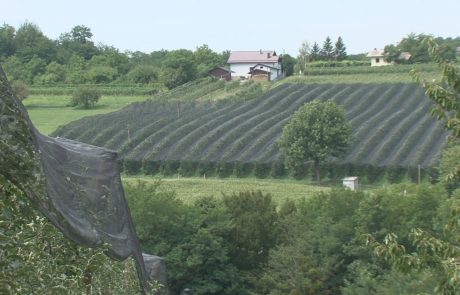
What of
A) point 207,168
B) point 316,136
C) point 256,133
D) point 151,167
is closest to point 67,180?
point 316,136

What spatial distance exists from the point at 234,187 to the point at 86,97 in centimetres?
2679

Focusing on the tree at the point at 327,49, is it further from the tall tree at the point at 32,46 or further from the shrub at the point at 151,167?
the shrub at the point at 151,167

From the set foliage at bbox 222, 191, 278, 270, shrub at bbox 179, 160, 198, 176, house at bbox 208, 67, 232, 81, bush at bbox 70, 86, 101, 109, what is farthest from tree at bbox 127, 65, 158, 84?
foliage at bbox 222, 191, 278, 270

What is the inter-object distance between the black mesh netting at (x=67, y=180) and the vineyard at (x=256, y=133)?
25.3m

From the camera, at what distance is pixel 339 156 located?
117 feet

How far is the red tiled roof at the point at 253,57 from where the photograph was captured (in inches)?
2996

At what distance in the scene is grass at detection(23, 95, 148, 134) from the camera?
49.8m

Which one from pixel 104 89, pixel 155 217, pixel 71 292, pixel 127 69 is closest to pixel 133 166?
pixel 155 217

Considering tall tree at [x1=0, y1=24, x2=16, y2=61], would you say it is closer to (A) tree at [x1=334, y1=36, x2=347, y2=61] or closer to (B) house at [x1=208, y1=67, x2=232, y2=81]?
(B) house at [x1=208, y1=67, x2=232, y2=81]

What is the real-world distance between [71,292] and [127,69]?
73613mm

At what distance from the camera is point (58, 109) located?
5672cm

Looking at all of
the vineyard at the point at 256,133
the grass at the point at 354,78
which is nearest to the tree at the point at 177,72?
the grass at the point at 354,78

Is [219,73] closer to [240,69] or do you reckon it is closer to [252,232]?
[240,69]

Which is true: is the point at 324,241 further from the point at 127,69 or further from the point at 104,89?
the point at 127,69
